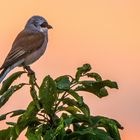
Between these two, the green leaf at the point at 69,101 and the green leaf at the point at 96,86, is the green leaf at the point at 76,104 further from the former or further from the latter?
the green leaf at the point at 96,86

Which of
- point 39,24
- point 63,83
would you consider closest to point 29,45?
point 39,24

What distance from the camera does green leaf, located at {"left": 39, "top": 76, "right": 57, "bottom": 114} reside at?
15.5ft

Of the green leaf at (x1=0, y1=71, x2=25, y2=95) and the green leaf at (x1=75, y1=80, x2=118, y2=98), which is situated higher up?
the green leaf at (x1=0, y1=71, x2=25, y2=95)

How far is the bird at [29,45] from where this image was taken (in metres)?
8.72

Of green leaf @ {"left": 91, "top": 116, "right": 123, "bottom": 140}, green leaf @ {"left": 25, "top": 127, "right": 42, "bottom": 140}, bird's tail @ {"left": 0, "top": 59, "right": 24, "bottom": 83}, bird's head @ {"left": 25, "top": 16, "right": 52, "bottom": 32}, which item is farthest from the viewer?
bird's head @ {"left": 25, "top": 16, "right": 52, "bottom": 32}

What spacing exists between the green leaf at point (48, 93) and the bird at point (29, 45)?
11.7ft

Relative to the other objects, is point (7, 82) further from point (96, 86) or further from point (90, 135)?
point (90, 135)

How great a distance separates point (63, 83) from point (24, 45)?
189 inches

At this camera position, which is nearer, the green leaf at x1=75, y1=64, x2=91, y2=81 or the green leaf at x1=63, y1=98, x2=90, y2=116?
the green leaf at x1=63, y1=98, x2=90, y2=116

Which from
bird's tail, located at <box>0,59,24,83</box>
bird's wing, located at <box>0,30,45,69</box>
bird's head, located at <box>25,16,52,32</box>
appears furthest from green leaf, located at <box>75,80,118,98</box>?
bird's head, located at <box>25,16,52,32</box>

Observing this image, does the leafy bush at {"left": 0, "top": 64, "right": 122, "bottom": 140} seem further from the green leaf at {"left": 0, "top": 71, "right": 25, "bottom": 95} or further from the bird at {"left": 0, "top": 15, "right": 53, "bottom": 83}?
the bird at {"left": 0, "top": 15, "right": 53, "bottom": 83}

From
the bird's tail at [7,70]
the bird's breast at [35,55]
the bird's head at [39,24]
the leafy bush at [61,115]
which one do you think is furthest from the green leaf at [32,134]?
the bird's head at [39,24]

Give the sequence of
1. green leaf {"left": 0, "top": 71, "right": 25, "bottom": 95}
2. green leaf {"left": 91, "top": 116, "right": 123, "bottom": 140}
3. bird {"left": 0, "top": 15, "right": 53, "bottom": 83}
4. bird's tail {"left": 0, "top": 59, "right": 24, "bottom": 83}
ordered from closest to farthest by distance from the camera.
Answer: green leaf {"left": 91, "top": 116, "right": 123, "bottom": 140} → green leaf {"left": 0, "top": 71, "right": 25, "bottom": 95} → bird's tail {"left": 0, "top": 59, "right": 24, "bottom": 83} → bird {"left": 0, "top": 15, "right": 53, "bottom": 83}

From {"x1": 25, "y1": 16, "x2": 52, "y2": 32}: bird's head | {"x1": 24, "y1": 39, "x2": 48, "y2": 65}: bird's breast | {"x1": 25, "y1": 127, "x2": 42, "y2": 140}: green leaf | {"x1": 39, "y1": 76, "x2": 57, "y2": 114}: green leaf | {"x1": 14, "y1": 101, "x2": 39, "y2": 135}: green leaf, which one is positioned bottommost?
{"x1": 25, "y1": 127, "x2": 42, "y2": 140}: green leaf
